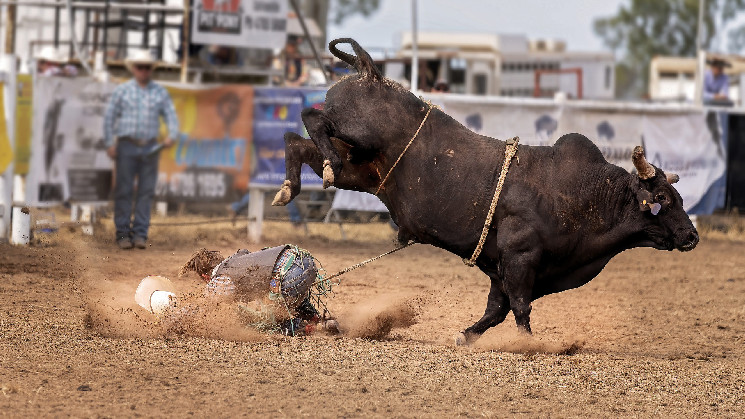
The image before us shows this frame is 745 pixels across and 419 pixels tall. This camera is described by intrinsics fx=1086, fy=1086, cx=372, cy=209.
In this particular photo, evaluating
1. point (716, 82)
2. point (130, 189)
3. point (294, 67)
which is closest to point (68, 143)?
point (130, 189)

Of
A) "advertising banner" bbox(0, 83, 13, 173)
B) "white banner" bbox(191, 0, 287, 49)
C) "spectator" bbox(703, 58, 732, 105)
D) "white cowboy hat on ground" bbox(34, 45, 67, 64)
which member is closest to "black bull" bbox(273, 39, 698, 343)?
"advertising banner" bbox(0, 83, 13, 173)

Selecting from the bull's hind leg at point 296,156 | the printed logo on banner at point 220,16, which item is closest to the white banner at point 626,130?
the printed logo on banner at point 220,16

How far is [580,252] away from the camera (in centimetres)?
656

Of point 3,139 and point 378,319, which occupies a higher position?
point 3,139

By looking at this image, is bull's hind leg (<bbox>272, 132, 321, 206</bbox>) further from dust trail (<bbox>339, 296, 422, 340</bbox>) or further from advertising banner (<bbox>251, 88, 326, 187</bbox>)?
advertising banner (<bbox>251, 88, 326, 187</bbox>)

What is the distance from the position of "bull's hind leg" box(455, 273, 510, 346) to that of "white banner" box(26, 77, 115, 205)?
608 cm

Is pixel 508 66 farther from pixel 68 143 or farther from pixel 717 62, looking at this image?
pixel 68 143

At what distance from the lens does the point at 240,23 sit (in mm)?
14164

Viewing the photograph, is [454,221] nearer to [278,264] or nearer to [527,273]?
[527,273]

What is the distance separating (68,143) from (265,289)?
5.92 metres

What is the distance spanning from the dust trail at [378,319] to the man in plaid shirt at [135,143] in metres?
4.54

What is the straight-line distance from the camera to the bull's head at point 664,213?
6.43 m

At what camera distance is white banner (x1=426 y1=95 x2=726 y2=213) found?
42.3 ft

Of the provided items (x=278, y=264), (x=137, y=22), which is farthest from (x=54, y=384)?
(x=137, y=22)
